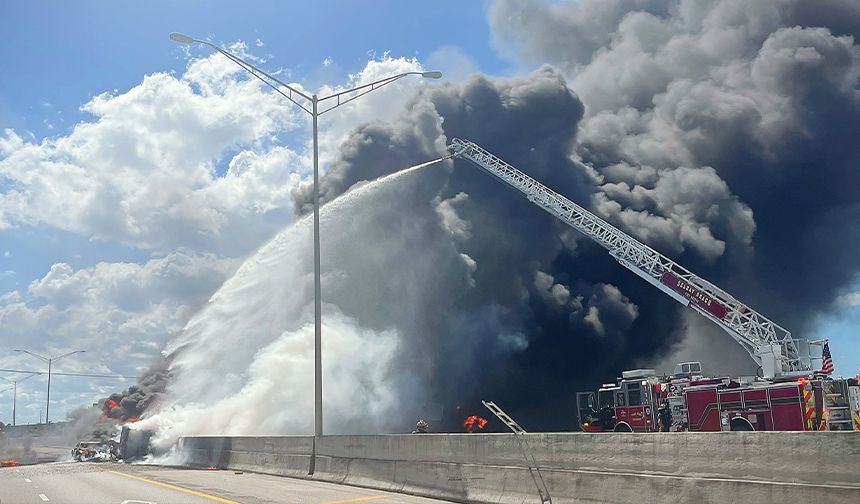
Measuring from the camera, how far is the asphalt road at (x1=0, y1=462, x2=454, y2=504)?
46.8ft

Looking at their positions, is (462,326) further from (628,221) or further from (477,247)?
(628,221)

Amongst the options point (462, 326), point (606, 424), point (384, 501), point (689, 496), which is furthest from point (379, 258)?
point (689, 496)

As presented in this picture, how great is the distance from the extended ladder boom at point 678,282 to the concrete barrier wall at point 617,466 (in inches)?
892

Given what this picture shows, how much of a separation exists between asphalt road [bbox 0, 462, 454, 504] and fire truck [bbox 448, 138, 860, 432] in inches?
509

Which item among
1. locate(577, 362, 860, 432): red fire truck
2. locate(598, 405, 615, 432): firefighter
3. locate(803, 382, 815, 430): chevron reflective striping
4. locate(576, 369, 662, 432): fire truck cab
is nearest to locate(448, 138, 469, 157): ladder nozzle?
locate(577, 362, 860, 432): red fire truck

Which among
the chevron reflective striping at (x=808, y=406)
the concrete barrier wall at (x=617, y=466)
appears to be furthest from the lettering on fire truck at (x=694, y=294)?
the concrete barrier wall at (x=617, y=466)

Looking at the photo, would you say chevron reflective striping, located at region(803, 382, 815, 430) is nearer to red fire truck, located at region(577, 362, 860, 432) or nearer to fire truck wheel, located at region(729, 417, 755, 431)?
red fire truck, located at region(577, 362, 860, 432)

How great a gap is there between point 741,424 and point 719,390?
124 centimetres

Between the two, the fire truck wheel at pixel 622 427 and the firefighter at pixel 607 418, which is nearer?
the fire truck wheel at pixel 622 427

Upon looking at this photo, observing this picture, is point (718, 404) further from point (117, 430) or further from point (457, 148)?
point (117, 430)

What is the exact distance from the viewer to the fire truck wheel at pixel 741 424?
79.3ft

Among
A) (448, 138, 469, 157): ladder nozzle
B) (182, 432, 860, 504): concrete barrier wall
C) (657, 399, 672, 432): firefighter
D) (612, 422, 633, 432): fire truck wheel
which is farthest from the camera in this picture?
(448, 138, 469, 157): ladder nozzle

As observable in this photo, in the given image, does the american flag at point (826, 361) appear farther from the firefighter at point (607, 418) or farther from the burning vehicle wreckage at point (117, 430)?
the burning vehicle wreckage at point (117, 430)

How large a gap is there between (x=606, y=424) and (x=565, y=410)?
23.5 m
